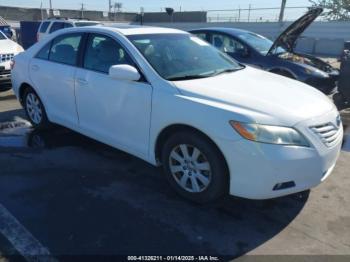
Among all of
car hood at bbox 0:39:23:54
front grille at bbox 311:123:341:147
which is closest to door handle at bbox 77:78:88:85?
front grille at bbox 311:123:341:147

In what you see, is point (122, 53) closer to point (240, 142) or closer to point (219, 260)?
point (240, 142)

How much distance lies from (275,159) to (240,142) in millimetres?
308

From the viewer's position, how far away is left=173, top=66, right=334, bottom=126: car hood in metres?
3.28

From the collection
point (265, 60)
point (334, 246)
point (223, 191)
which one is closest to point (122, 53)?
point (223, 191)

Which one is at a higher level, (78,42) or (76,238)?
(78,42)

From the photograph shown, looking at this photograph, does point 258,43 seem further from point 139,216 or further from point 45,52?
point 139,216

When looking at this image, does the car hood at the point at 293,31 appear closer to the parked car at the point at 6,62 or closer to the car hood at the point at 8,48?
the parked car at the point at 6,62

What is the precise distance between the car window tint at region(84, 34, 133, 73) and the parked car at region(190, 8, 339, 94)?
14.4 feet

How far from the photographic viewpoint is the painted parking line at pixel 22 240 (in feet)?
9.47

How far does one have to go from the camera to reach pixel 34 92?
5707 mm

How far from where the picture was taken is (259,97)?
11.6 ft

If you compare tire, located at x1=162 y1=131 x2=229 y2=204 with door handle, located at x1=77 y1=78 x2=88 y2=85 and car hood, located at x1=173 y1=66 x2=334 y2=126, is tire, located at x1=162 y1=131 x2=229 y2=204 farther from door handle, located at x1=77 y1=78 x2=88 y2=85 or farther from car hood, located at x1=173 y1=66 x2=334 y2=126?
door handle, located at x1=77 y1=78 x2=88 y2=85

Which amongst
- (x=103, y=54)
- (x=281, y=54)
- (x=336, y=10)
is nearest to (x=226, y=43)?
(x=281, y=54)

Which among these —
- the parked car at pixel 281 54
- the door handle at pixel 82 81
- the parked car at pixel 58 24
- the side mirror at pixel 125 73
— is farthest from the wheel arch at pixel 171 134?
the parked car at pixel 58 24
